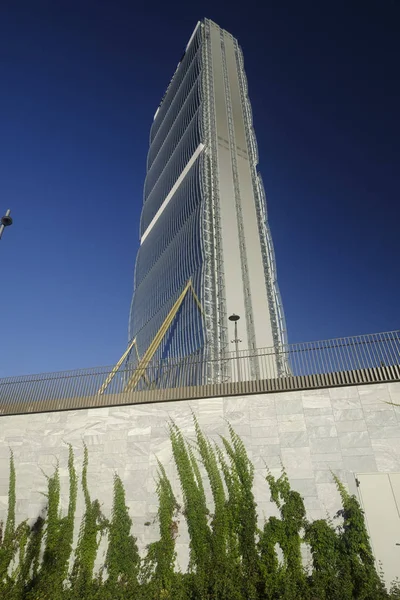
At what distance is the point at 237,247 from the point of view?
37.0 meters

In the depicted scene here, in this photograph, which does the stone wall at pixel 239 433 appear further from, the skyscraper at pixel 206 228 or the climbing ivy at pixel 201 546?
the skyscraper at pixel 206 228

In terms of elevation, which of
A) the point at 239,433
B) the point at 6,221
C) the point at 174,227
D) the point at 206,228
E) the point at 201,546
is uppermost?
the point at 174,227

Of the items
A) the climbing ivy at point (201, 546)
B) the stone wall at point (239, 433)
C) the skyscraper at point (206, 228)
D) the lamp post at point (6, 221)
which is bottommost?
the climbing ivy at point (201, 546)

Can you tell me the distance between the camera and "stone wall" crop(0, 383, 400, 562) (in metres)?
10.7

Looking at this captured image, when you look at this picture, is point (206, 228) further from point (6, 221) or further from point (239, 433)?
point (239, 433)

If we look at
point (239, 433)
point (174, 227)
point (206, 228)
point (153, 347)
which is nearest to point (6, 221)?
point (239, 433)

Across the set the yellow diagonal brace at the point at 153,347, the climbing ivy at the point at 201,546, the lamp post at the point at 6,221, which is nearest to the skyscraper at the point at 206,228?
the yellow diagonal brace at the point at 153,347

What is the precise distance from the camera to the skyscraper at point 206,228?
1315 inches

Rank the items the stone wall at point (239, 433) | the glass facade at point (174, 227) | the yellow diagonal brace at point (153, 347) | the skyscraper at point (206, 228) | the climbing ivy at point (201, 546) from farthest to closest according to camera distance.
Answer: the glass facade at point (174, 227) < the skyscraper at point (206, 228) < the yellow diagonal brace at point (153, 347) < the stone wall at point (239, 433) < the climbing ivy at point (201, 546)

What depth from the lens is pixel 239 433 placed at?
1191 cm

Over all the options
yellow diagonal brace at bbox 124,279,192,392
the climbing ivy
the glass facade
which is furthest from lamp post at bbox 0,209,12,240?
the glass facade

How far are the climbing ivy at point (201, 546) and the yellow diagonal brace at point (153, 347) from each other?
3.01 meters

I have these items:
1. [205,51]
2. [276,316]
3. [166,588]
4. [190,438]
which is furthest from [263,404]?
[205,51]

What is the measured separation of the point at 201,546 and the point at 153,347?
60.2 ft
